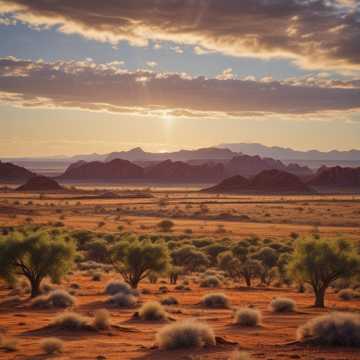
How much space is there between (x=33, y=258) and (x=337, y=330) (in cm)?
1917

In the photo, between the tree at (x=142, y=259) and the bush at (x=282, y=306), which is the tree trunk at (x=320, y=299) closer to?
the bush at (x=282, y=306)

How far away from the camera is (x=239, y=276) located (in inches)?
1708

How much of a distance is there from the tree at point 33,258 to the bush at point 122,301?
4.65 meters

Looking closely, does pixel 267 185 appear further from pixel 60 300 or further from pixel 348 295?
pixel 60 300

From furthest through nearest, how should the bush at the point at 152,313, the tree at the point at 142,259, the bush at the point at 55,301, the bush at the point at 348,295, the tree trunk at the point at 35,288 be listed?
the tree at the point at 142,259 < the bush at the point at 348,295 < the tree trunk at the point at 35,288 < the bush at the point at 55,301 < the bush at the point at 152,313

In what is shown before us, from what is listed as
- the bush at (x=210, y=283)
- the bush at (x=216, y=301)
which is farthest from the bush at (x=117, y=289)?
the bush at (x=210, y=283)

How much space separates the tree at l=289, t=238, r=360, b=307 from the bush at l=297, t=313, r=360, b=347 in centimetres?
1142

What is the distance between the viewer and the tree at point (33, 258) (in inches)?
1220

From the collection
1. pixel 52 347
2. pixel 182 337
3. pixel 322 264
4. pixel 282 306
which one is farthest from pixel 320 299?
pixel 52 347

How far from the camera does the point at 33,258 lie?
3145 centimetres

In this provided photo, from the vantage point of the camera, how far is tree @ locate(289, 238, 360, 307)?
29547 mm

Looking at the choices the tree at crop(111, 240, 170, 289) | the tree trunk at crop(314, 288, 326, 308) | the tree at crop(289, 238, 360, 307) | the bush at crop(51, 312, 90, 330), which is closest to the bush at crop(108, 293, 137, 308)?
the tree at crop(111, 240, 170, 289)

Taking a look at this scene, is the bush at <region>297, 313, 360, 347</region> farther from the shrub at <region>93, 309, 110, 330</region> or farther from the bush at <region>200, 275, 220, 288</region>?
the bush at <region>200, 275, 220, 288</region>

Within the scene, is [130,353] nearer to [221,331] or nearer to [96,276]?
[221,331]
